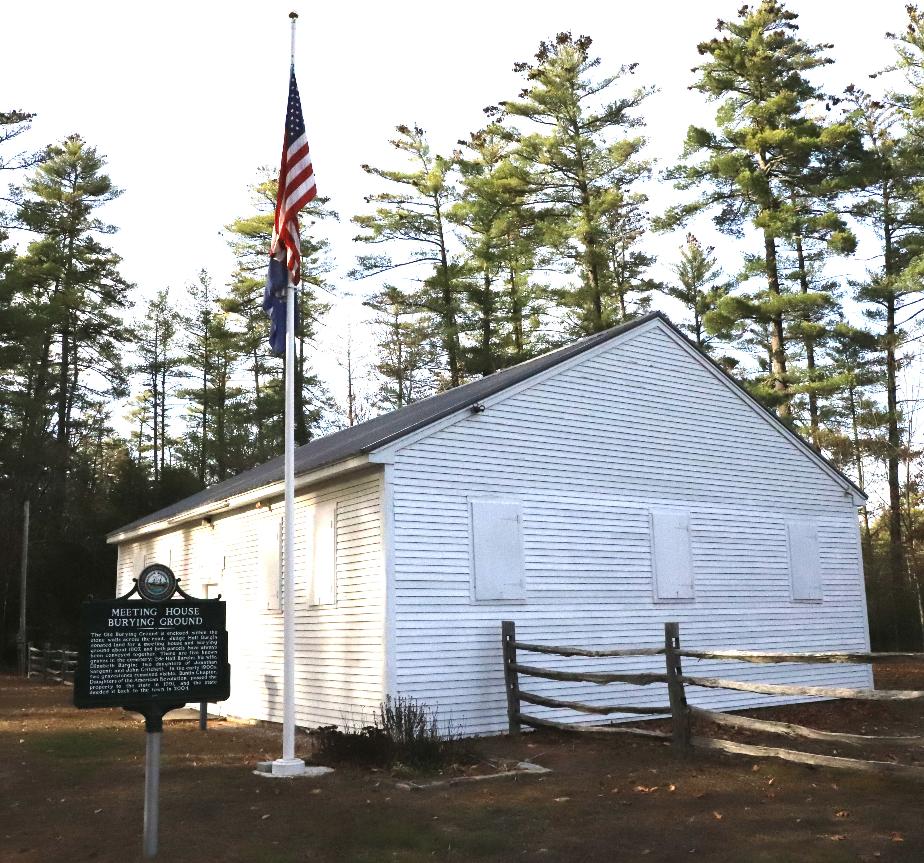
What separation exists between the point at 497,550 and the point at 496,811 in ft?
18.1

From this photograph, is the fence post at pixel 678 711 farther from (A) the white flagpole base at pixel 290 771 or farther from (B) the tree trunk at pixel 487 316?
(B) the tree trunk at pixel 487 316

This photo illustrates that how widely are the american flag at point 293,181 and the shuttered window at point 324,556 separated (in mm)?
3850

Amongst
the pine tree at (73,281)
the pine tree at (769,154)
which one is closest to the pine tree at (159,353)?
the pine tree at (73,281)

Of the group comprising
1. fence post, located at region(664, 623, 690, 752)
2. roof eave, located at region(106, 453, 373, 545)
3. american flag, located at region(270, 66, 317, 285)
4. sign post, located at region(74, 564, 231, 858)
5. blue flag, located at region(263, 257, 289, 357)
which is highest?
american flag, located at region(270, 66, 317, 285)

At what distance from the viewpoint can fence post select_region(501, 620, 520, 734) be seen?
12.9 m

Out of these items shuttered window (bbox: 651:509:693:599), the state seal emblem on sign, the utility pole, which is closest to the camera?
the state seal emblem on sign

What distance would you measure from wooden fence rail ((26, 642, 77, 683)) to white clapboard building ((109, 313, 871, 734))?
7.90 m

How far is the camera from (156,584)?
7.71 meters

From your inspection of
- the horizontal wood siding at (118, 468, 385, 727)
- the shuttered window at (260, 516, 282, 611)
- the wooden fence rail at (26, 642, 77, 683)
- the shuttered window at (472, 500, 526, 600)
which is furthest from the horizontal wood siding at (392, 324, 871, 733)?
the wooden fence rail at (26, 642, 77, 683)

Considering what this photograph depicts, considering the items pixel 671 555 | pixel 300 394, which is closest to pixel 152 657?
pixel 671 555

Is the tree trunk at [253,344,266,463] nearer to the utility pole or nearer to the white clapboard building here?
the utility pole

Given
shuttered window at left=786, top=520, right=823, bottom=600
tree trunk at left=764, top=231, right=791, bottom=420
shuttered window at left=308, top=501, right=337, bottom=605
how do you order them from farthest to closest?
tree trunk at left=764, top=231, right=791, bottom=420, shuttered window at left=786, top=520, right=823, bottom=600, shuttered window at left=308, top=501, right=337, bottom=605

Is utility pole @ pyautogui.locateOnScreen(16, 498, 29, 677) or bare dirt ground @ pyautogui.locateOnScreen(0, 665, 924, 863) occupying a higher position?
utility pole @ pyautogui.locateOnScreen(16, 498, 29, 677)

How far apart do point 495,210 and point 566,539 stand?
21.1 m
